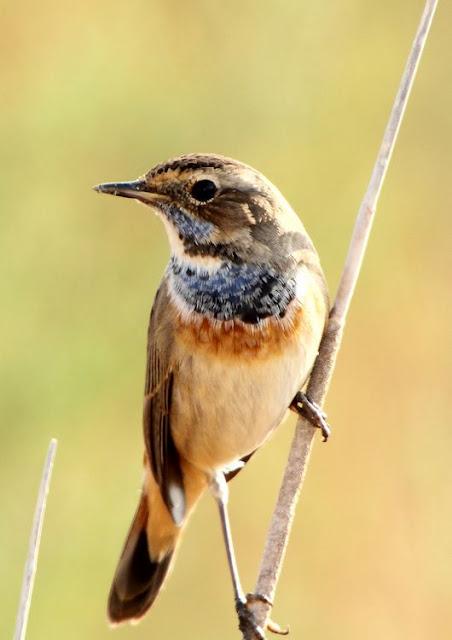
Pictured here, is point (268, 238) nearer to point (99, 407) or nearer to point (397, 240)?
point (99, 407)

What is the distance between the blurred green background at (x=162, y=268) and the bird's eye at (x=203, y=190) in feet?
4.79

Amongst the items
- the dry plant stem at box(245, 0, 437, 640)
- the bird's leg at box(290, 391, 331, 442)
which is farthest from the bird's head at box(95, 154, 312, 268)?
the bird's leg at box(290, 391, 331, 442)

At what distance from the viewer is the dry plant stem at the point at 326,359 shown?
4.13 metres

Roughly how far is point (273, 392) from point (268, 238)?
51 cm

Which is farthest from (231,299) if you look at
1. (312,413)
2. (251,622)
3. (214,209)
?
(251,622)

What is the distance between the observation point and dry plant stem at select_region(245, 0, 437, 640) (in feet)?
13.6

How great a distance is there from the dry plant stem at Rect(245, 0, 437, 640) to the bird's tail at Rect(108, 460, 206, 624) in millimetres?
924

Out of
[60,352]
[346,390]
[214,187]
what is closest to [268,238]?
[214,187]

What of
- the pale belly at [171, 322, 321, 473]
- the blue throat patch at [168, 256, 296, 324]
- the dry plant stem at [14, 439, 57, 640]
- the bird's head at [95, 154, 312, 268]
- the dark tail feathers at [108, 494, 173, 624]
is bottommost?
the dark tail feathers at [108, 494, 173, 624]

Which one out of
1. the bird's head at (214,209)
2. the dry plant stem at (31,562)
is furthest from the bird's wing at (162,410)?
the dry plant stem at (31,562)

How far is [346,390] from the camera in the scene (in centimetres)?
646

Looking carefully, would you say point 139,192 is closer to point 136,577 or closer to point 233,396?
point 233,396

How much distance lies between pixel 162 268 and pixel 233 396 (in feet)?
5.15

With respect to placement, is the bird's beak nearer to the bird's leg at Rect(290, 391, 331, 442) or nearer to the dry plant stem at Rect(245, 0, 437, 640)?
the dry plant stem at Rect(245, 0, 437, 640)
